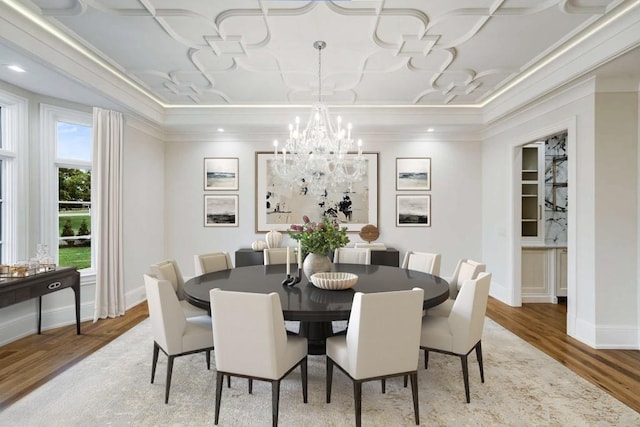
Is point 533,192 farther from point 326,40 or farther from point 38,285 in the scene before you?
point 38,285

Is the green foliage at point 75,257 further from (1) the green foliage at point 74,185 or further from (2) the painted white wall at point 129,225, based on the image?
(1) the green foliage at point 74,185

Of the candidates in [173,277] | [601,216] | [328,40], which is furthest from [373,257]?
[328,40]

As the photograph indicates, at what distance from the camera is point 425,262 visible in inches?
153

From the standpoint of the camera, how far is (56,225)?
4.24 metres

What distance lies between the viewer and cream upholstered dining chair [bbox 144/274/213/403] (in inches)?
97.4

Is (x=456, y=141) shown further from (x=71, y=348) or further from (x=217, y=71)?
(x=71, y=348)

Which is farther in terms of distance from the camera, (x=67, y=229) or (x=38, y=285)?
(x=67, y=229)

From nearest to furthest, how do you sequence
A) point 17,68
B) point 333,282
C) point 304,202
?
point 333,282 → point 17,68 → point 304,202

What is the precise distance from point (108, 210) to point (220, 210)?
189 centimetres

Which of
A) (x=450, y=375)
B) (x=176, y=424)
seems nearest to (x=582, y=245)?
(x=450, y=375)

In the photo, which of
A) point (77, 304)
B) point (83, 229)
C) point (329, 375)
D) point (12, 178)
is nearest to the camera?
point (329, 375)

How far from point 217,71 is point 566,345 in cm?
466

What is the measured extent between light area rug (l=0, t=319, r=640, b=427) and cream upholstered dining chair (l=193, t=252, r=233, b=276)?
93cm

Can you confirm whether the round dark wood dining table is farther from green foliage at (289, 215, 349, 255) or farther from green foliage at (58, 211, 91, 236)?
green foliage at (58, 211, 91, 236)
